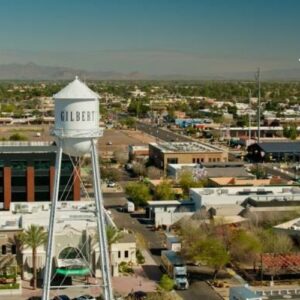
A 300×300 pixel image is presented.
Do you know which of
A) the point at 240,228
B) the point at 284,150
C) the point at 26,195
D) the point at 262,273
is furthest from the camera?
the point at 284,150

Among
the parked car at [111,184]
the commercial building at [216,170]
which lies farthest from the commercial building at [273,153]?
the parked car at [111,184]

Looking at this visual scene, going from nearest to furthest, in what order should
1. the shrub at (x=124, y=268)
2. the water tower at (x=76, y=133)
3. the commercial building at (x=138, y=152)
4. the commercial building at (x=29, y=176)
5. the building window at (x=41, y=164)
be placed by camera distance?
the water tower at (x=76, y=133)
the shrub at (x=124, y=268)
the commercial building at (x=29, y=176)
the building window at (x=41, y=164)
the commercial building at (x=138, y=152)

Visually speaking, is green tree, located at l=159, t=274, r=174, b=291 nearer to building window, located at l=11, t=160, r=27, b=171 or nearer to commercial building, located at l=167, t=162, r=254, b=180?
building window, located at l=11, t=160, r=27, b=171

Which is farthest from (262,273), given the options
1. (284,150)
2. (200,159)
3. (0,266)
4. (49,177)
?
(284,150)

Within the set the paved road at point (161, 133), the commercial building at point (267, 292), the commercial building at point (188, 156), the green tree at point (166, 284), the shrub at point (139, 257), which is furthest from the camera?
the paved road at point (161, 133)

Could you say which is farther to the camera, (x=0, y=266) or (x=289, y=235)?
(x=289, y=235)

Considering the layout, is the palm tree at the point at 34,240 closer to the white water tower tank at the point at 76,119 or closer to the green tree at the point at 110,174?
the white water tower tank at the point at 76,119

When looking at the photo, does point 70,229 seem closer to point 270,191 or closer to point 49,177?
point 49,177
